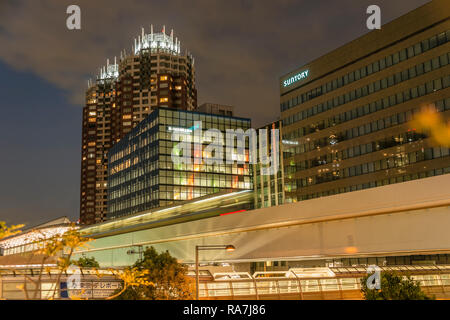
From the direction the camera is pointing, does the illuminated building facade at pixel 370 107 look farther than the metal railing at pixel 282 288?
Yes

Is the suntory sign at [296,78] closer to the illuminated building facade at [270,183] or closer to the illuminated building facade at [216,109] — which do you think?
the illuminated building facade at [270,183]

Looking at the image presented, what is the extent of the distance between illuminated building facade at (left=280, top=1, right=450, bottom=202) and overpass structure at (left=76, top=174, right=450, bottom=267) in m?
40.4

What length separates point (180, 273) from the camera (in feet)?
89.2

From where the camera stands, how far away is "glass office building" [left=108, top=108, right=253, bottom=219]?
143 metres

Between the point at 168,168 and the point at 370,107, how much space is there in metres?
65.5

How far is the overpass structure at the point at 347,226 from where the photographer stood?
40.4 meters

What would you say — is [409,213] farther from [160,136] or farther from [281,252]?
[160,136]

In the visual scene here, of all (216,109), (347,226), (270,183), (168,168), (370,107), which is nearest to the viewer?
(347,226)

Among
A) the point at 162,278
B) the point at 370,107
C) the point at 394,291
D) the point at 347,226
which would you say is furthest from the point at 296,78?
the point at 394,291

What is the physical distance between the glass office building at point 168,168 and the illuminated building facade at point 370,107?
34.4 metres

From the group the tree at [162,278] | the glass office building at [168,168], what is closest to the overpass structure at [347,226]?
the tree at [162,278]

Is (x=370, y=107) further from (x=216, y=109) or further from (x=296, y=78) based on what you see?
(x=216, y=109)

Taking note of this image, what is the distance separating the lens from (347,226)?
156 feet

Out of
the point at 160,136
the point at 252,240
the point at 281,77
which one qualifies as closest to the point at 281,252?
the point at 252,240
